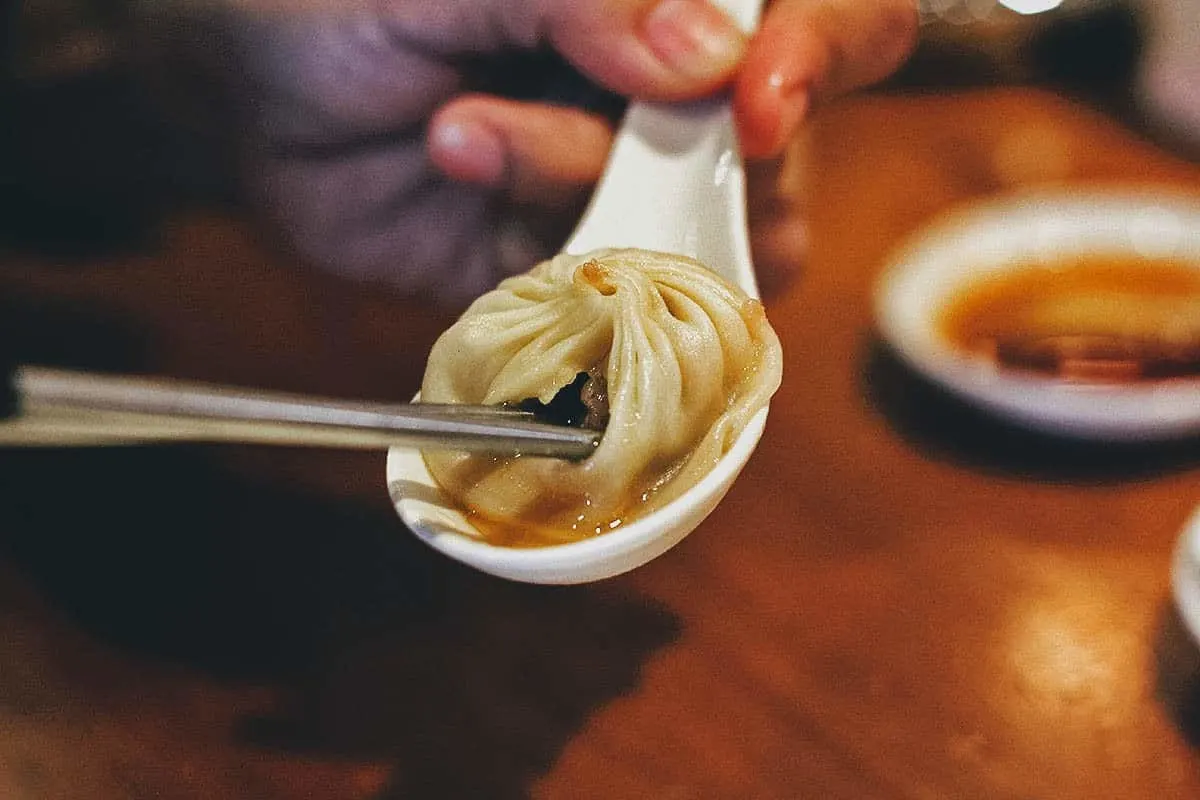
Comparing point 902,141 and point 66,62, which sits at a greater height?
point 902,141

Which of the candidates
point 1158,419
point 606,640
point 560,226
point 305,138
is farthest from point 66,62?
point 1158,419

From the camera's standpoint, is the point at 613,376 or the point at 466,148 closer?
the point at 613,376

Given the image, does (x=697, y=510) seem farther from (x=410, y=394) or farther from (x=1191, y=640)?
(x=410, y=394)

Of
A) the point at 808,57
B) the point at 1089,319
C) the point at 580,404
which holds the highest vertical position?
the point at 808,57

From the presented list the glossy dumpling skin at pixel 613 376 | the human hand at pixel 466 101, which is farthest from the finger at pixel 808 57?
the glossy dumpling skin at pixel 613 376

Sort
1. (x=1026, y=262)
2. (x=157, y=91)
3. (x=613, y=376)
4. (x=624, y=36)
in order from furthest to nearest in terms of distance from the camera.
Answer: (x=157, y=91) → (x=1026, y=262) → (x=624, y=36) → (x=613, y=376)

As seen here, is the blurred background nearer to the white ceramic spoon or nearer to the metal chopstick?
the white ceramic spoon

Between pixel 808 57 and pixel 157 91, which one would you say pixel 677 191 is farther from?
pixel 157 91

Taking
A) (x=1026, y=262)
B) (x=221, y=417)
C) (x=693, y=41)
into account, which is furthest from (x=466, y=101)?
(x=221, y=417)
